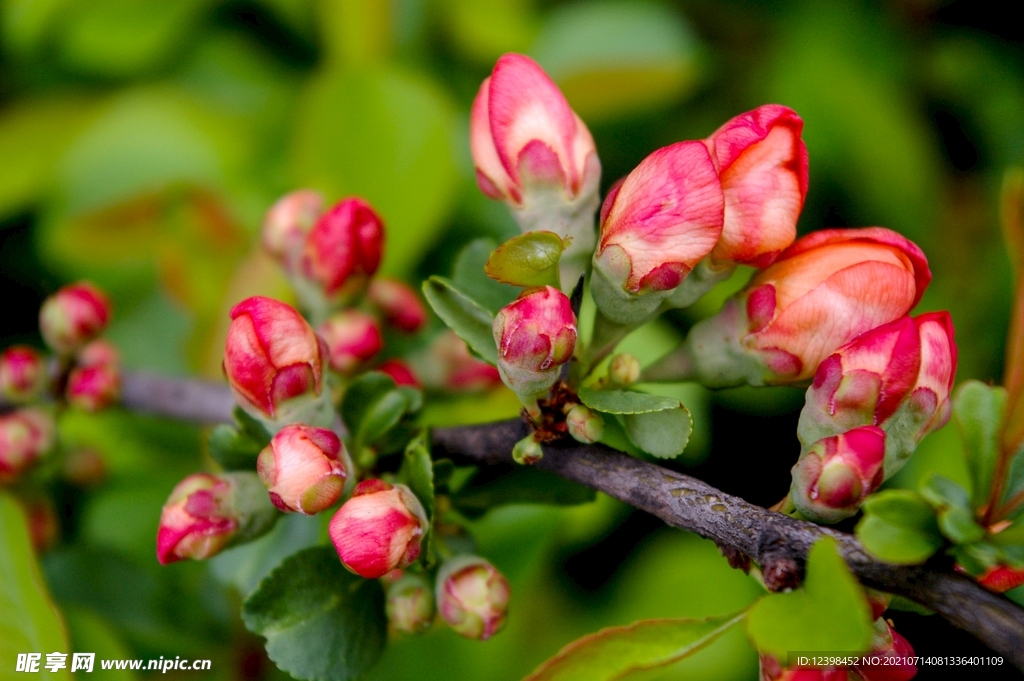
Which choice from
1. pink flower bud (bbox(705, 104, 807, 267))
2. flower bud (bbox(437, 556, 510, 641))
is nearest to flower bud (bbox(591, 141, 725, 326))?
pink flower bud (bbox(705, 104, 807, 267))

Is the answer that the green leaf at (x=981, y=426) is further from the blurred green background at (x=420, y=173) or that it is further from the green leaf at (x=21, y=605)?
the green leaf at (x=21, y=605)

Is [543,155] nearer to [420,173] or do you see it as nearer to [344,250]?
[344,250]

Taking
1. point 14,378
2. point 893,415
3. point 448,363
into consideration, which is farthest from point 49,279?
point 893,415

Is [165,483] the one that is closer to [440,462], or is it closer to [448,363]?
[448,363]

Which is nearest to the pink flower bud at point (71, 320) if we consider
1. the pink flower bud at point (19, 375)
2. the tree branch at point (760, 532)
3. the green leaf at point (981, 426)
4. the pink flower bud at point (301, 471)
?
the pink flower bud at point (19, 375)

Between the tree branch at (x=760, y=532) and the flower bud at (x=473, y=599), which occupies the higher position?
the tree branch at (x=760, y=532)

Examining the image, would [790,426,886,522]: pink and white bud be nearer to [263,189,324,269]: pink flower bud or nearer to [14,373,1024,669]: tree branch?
[14,373,1024,669]: tree branch
